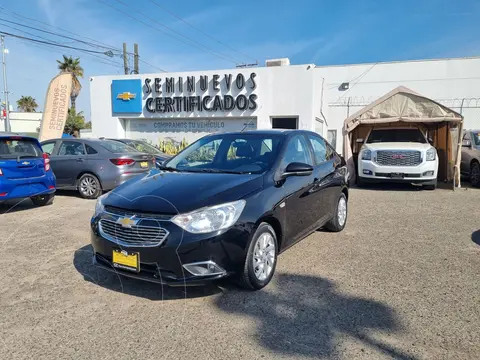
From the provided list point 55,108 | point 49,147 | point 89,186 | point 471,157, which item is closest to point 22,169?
point 89,186

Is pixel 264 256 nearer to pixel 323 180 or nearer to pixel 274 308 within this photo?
pixel 274 308

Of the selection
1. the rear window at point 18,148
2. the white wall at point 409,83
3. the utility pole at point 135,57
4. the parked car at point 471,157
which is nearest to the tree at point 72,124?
the utility pole at point 135,57

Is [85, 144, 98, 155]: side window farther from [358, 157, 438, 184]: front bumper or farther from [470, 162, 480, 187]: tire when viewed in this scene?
[470, 162, 480, 187]: tire

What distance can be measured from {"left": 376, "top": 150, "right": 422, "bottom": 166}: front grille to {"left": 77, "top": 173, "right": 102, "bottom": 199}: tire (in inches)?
293

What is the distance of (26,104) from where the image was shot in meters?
58.4

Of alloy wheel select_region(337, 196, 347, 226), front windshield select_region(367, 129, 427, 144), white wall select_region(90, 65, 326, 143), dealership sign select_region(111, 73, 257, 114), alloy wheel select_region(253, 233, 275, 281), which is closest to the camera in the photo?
alloy wheel select_region(253, 233, 275, 281)

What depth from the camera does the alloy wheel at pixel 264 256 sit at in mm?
3510

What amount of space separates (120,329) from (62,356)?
1.51 feet

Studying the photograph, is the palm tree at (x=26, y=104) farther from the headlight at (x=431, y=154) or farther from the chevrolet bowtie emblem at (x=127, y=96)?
the headlight at (x=431, y=154)

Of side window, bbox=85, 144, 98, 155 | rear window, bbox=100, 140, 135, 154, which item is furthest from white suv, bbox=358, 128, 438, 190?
side window, bbox=85, 144, 98, 155

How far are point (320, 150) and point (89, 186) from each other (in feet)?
19.4

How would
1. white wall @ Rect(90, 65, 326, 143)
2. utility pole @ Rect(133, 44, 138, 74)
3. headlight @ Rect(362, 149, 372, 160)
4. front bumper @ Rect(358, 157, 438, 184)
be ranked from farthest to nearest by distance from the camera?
utility pole @ Rect(133, 44, 138, 74)
white wall @ Rect(90, 65, 326, 143)
headlight @ Rect(362, 149, 372, 160)
front bumper @ Rect(358, 157, 438, 184)

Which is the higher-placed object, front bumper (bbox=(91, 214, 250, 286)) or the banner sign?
the banner sign

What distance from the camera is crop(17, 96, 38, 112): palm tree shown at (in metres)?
58.3
